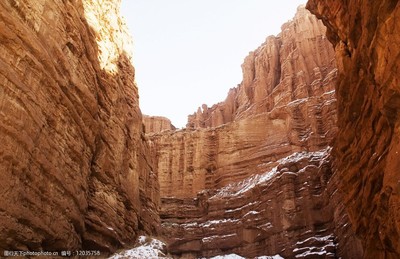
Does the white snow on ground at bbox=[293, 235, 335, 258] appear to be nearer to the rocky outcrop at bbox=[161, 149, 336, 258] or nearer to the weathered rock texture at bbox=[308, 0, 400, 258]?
the rocky outcrop at bbox=[161, 149, 336, 258]

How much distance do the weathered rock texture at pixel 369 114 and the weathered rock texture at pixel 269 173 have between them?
20023 mm

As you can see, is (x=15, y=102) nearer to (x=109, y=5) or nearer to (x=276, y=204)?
(x=109, y=5)

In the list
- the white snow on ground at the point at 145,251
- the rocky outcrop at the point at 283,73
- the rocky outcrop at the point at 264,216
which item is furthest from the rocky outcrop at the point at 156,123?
the white snow on ground at the point at 145,251

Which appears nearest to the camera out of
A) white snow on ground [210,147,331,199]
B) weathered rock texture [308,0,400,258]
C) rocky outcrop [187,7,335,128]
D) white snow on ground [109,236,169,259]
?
weathered rock texture [308,0,400,258]

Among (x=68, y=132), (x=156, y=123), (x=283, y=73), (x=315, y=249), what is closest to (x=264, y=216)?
(x=315, y=249)

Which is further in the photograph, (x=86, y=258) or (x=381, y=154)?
(x=86, y=258)

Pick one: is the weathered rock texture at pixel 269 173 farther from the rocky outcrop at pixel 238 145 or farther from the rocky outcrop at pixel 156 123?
the rocky outcrop at pixel 156 123

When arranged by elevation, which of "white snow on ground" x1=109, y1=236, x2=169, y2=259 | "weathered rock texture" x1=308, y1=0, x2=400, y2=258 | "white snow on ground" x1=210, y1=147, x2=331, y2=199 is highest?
"white snow on ground" x1=210, y1=147, x2=331, y2=199

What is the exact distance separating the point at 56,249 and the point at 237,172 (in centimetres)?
4322

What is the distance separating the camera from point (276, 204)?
53.4m

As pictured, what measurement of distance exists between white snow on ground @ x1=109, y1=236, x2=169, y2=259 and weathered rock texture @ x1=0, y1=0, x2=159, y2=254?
77cm

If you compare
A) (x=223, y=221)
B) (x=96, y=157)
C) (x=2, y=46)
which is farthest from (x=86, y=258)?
(x=223, y=221)

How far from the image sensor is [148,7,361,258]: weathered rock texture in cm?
5000

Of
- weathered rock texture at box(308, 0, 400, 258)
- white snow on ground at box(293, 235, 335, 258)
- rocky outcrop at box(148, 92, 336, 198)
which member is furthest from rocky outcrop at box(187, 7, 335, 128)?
weathered rock texture at box(308, 0, 400, 258)
